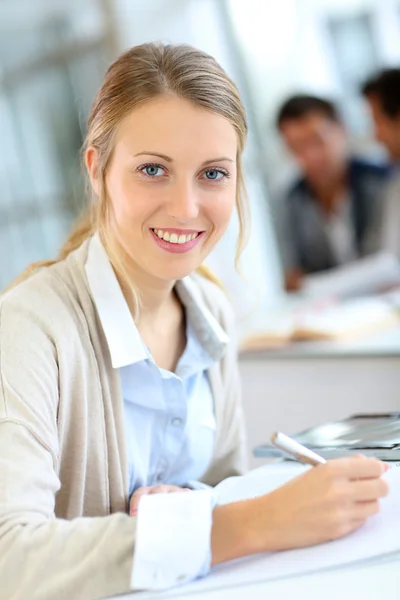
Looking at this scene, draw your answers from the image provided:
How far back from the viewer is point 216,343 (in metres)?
1.38

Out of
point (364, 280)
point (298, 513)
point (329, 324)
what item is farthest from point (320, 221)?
point (298, 513)

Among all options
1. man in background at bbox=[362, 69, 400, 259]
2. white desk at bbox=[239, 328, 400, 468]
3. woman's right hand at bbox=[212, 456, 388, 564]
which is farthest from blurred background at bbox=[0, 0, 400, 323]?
woman's right hand at bbox=[212, 456, 388, 564]

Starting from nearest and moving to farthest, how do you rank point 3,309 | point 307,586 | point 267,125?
point 307,586
point 3,309
point 267,125

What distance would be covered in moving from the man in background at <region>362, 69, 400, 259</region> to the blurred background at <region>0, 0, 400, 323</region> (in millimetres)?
670

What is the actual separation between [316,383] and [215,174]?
1.22 meters

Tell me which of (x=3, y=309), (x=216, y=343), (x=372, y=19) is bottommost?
(x=216, y=343)

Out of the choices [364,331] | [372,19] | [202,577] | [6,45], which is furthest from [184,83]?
[6,45]

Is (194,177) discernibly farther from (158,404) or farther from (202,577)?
(202,577)

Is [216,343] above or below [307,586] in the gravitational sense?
above

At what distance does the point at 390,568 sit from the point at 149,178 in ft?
1.70

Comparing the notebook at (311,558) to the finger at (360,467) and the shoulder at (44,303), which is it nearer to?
the finger at (360,467)

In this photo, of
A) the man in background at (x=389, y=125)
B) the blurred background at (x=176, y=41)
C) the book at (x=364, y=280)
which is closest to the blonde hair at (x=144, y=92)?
the book at (x=364, y=280)

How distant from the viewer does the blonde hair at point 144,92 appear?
1.18 meters

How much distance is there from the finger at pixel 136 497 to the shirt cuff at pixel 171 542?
0.29 meters
